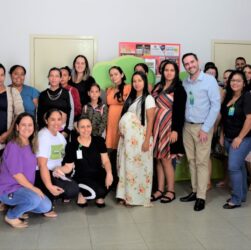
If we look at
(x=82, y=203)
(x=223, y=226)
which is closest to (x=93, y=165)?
(x=82, y=203)

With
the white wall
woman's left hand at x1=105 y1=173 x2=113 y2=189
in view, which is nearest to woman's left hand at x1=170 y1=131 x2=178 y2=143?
woman's left hand at x1=105 y1=173 x2=113 y2=189

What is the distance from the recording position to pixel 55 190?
2980 millimetres

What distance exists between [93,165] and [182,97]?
1.10 m

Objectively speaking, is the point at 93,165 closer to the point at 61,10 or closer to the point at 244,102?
the point at 244,102

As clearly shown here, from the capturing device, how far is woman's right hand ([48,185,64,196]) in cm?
297

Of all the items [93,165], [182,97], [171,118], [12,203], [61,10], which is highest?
[61,10]

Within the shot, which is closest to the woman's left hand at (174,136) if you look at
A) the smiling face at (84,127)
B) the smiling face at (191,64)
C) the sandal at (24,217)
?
the smiling face at (191,64)

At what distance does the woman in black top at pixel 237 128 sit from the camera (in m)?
3.17

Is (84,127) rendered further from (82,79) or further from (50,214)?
(82,79)

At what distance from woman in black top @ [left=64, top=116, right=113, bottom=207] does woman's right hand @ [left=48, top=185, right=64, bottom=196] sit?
0.80 feet

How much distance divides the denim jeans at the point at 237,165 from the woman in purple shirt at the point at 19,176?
5.96ft

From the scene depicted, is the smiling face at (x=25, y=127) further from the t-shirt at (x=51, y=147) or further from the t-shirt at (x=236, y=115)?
the t-shirt at (x=236, y=115)

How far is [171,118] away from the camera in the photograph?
3332 mm

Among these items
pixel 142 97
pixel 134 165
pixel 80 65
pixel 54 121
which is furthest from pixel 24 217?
pixel 80 65
